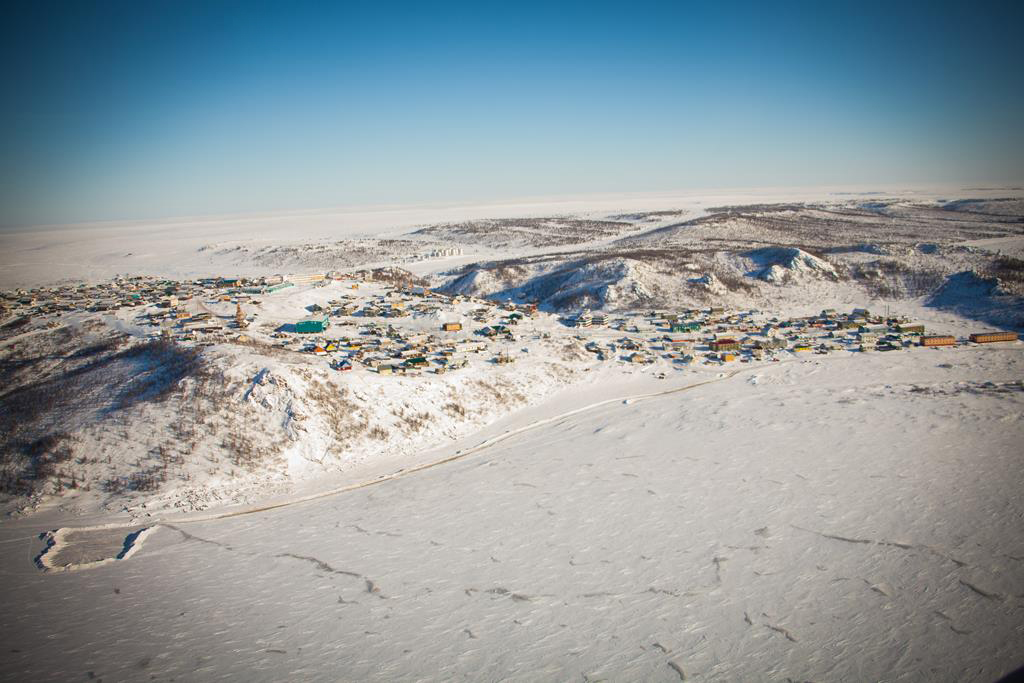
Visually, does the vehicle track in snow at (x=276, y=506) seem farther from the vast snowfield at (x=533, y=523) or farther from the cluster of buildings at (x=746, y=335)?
the cluster of buildings at (x=746, y=335)

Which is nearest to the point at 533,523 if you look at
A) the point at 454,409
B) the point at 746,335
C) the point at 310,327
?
the point at 454,409

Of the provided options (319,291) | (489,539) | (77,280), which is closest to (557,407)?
(489,539)

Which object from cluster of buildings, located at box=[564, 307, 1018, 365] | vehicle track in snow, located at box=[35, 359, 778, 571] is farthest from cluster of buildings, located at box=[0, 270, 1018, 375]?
vehicle track in snow, located at box=[35, 359, 778, 571]

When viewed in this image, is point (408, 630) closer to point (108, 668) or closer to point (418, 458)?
point (108, 668)

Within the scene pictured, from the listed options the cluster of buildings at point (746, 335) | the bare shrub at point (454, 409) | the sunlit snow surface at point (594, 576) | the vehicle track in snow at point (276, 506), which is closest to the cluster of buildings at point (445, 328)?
the cluster of buildings at point (746, 335)

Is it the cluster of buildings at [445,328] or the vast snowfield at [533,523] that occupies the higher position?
the cluster of buildings at [445,328]
